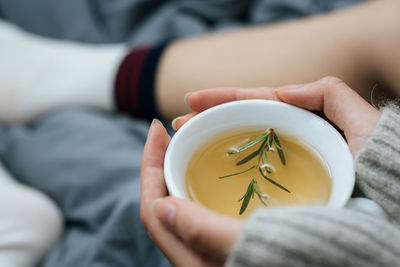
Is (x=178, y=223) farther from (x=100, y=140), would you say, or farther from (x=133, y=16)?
(x=133, y=16)

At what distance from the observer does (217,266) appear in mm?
344

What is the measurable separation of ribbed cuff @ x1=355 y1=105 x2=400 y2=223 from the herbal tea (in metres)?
0.03

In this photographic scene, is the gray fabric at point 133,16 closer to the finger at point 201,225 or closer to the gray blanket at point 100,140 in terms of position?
the gray blanket at point 100,140

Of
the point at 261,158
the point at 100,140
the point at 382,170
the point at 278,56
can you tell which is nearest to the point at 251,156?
the point at 261,158

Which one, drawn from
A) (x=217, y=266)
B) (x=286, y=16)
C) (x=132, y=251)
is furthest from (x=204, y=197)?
(x=286, y=16)

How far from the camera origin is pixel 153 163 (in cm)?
38

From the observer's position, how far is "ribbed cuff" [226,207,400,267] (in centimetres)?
28

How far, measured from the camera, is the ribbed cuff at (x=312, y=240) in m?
0.28

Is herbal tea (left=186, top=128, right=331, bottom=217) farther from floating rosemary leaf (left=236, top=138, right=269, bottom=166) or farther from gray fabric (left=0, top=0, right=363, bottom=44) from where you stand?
gray fabric (left=0, top=0, right=363, bottom=44)

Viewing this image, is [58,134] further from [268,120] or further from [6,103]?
[268,120]

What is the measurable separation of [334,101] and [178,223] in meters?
0.20

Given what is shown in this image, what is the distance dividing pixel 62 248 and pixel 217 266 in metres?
0.35

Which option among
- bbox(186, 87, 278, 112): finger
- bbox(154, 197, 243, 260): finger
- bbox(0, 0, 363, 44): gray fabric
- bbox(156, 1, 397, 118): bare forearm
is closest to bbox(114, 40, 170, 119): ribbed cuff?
bbox(156, 1, 397, 118): bare forearm

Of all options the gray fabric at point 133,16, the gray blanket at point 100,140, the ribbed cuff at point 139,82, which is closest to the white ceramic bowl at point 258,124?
the gray blanket at point 100,140
